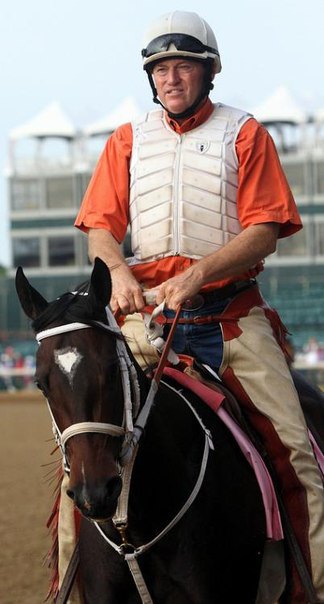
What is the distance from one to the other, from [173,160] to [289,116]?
→ 54723 mm

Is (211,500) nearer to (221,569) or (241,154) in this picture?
(221,569)

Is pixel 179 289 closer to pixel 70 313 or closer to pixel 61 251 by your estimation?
pixel 70 313

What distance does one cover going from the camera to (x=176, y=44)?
5383 mm

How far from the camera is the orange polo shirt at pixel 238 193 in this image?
5.39 meters

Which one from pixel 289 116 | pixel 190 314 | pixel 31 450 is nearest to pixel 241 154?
pixel 190 314

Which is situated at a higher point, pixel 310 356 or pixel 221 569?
pixel 221 569

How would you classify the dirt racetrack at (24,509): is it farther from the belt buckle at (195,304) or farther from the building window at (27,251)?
the building window at (27,251)

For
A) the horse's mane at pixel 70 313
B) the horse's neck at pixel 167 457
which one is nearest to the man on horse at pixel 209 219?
the horse's neck at pixel 167 457

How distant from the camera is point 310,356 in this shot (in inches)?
1527

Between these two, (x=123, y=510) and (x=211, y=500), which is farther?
(x=211, y=500)

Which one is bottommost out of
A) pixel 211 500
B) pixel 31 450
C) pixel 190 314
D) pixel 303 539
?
pixel 31 450

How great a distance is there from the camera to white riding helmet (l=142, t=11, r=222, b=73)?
539 cm

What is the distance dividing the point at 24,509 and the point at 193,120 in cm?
1006

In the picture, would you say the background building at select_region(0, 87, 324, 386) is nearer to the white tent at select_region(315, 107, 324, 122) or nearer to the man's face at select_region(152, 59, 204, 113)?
the white tent at select_region(315, 107, 324, 122)
